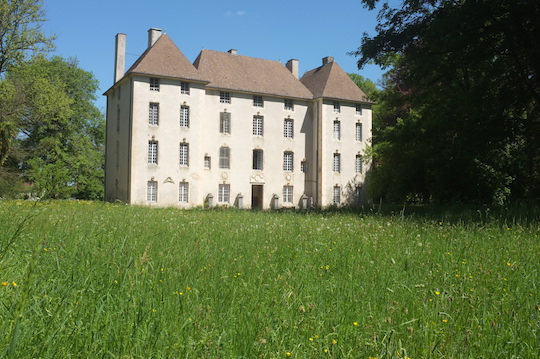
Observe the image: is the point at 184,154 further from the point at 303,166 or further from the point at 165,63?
the point at 303,166

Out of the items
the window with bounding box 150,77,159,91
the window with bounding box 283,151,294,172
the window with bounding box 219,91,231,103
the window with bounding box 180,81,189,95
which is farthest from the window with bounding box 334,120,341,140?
the window with bounding box 150,77,159,91

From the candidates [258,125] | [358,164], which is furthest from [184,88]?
[358,164]

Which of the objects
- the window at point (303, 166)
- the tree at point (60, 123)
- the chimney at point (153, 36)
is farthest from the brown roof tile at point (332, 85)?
the tree at point (60, 123)

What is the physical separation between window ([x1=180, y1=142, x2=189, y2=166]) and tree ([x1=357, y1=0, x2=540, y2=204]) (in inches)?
674

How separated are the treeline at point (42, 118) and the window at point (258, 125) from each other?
15011mm

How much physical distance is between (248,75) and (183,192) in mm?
12384

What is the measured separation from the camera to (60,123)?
42500mm

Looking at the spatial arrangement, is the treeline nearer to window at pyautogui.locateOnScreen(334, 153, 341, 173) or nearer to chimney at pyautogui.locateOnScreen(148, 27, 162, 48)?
chimney at pyautogui.locateOnScreen(148, 27, 162, 48)

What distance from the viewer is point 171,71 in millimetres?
35594

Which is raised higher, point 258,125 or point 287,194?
point 258,125

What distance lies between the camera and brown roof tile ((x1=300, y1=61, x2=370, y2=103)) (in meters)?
42.0

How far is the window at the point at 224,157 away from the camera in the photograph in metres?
38.1

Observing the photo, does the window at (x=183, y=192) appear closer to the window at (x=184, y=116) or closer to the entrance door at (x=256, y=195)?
the window at (x=184, y=116)

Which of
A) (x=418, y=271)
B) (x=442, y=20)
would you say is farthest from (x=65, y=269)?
(x=442, y=20)
